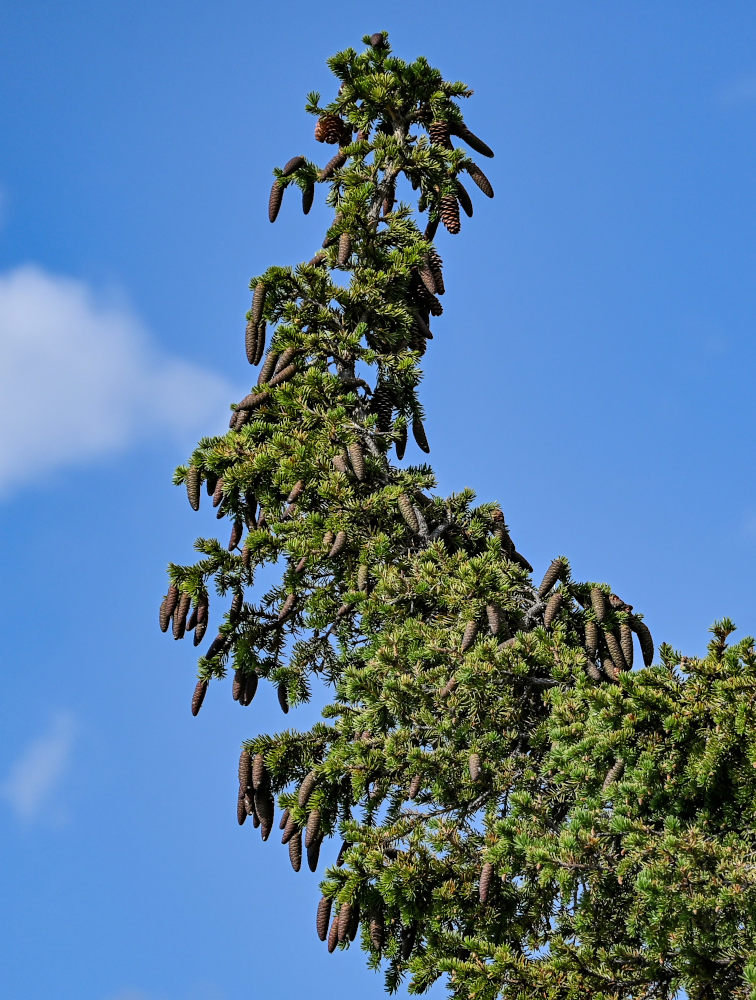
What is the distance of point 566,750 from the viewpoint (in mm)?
6367

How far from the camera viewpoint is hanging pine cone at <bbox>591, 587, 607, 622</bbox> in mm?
7762

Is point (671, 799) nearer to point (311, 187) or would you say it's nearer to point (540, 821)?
point (540, 821)

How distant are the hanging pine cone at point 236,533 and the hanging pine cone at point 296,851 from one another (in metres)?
2.18

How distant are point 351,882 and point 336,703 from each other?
1595mm

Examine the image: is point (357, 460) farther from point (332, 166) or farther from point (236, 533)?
point (332, 166)

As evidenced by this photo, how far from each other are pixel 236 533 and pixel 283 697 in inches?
50.5

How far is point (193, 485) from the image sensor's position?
28.4ft

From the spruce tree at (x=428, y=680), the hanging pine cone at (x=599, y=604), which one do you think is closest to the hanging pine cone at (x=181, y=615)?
the spruce tree at (x=428, y=680)

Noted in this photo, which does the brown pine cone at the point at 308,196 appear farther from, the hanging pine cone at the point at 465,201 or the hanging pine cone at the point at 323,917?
the hanging pine cone at the point at 323,917

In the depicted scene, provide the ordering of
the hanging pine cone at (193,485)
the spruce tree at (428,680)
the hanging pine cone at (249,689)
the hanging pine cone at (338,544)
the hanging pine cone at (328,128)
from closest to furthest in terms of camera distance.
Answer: the spruce tree at (428,680), the hanging pine cone at (338,544), the hanging pine cone at (249,689), the hanging pine cone at (193,485), the hanging pine cone at (328,128)

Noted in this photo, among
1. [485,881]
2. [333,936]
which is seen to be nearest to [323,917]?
[333,936]

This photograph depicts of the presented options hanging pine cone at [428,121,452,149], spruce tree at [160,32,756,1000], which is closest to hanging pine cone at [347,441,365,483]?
spruce tree at [160,32,756,1000]

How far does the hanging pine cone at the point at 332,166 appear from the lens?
10148 millimetres

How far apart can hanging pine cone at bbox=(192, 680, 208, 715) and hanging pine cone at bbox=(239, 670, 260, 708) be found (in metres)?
0.27
